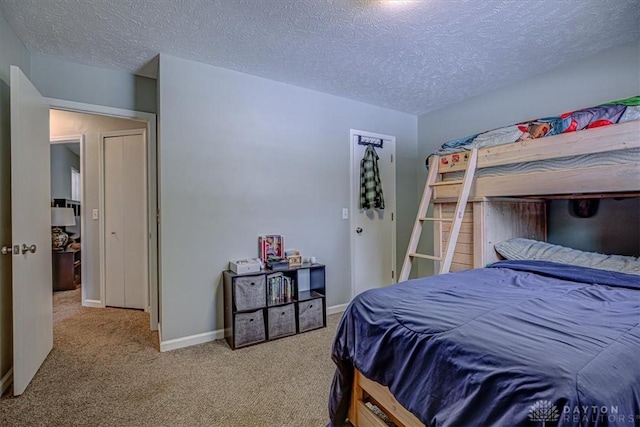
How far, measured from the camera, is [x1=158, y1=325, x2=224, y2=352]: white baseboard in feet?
8.14

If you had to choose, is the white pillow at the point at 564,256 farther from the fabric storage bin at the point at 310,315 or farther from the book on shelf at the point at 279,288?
the book on shelf at the point at 279,288

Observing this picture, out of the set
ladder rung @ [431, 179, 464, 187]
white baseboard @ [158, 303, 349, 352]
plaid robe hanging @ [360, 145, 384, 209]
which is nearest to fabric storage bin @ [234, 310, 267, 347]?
white baseboard @ [158, 303, 349, 352]

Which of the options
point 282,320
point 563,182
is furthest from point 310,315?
point 563,182

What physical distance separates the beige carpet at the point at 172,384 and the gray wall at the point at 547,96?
242 cm

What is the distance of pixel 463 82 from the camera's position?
3047 mm

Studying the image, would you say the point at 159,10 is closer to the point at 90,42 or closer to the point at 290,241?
the point at 90,42

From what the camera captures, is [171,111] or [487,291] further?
[171,111]

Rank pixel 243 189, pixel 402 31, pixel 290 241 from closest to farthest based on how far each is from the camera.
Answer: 1. pixel 402 31
2. pixel 243 189
3. pixel 290 241

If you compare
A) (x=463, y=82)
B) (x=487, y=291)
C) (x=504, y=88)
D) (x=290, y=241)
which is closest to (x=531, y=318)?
(x=487, y=291)

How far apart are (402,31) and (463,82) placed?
1.24 metres

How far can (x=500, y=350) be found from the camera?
939mm

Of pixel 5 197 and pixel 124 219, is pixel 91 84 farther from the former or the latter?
pixel 124 219

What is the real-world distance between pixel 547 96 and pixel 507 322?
2.67 m

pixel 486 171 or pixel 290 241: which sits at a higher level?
pixel 486 171
